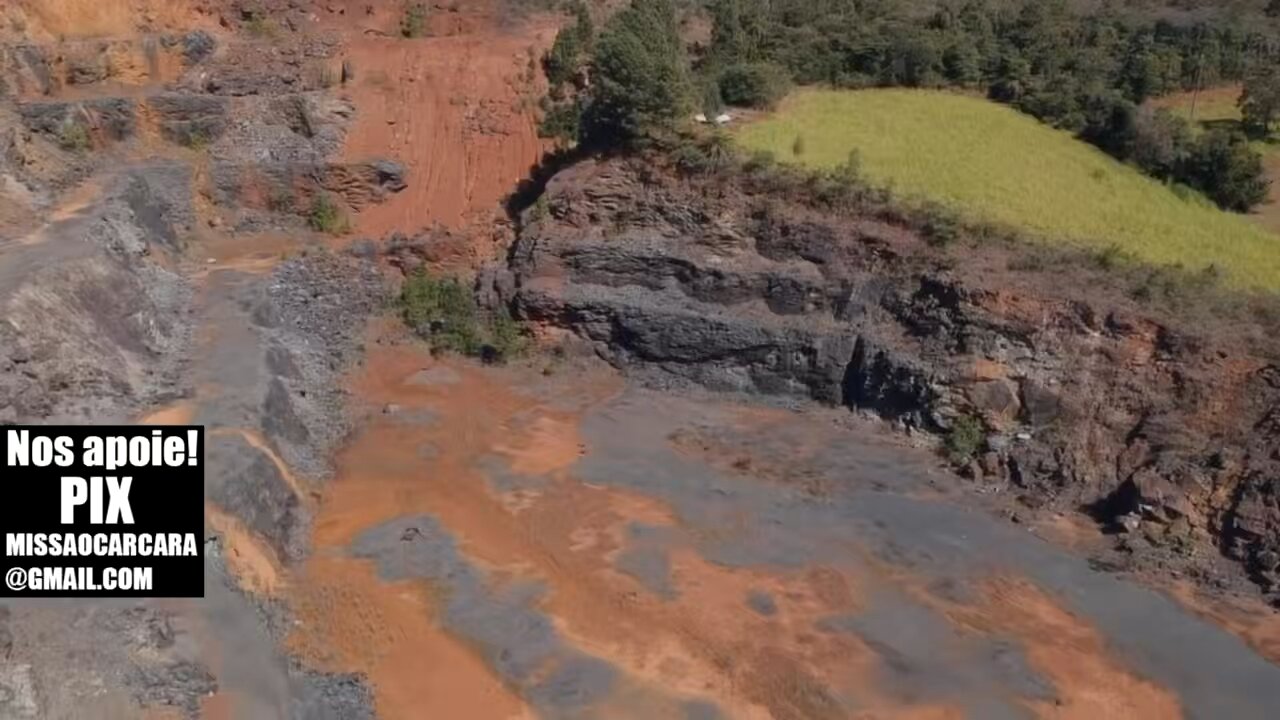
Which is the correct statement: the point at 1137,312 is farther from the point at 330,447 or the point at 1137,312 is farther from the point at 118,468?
the point at 118,468

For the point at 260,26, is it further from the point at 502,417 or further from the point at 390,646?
the point at 390,646

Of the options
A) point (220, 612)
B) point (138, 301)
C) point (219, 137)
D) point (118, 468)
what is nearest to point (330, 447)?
point (138, 301)

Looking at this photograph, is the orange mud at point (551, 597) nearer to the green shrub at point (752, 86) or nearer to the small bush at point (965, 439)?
the small bush at point (965, 439)

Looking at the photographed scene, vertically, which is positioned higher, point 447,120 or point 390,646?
point 447,120

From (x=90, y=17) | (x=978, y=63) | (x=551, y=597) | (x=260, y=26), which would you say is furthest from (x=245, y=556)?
(x=978, y=63)

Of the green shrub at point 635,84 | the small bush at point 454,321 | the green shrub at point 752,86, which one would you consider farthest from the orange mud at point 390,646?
the green shrub at point 752,86

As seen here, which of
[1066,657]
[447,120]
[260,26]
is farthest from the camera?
[260,26]
